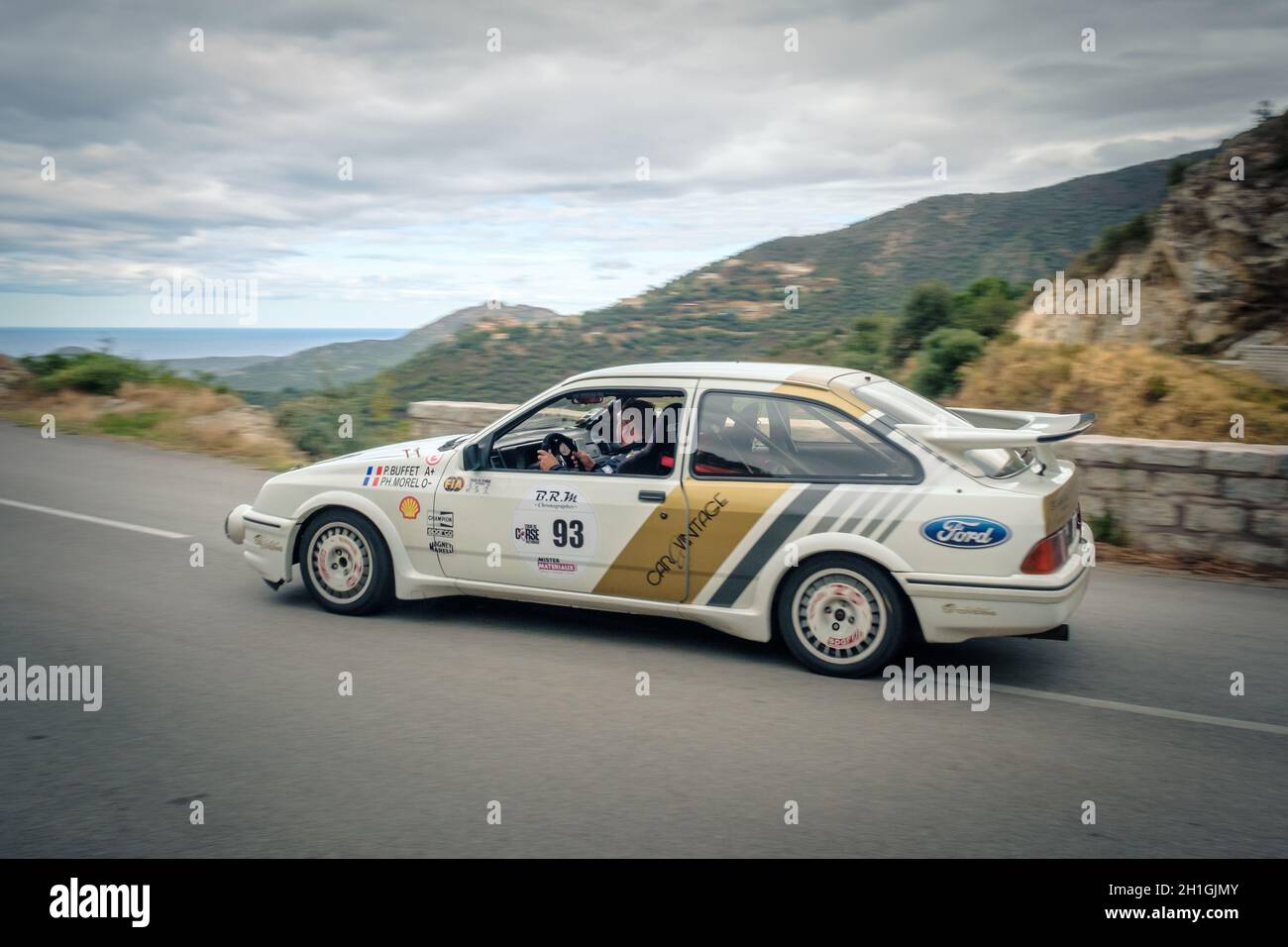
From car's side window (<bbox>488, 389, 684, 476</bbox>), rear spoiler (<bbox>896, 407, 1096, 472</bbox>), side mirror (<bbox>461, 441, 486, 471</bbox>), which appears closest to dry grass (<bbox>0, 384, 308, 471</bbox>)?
car's side window (<bbox>488, 389, 684, 476</bbox>)

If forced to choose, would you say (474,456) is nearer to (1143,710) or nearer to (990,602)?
(990,602)

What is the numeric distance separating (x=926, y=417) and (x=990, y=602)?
118cm

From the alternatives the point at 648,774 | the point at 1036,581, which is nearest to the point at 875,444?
the point at 1036,581

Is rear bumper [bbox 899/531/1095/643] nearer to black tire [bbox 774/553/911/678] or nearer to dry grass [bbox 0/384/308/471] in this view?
black tire [bbox 774/553/911/678]

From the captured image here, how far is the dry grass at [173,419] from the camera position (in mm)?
15109

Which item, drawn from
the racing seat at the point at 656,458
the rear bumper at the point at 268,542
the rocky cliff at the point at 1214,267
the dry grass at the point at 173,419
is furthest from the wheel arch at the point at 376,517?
the rocky cliff at the point at 1214,267

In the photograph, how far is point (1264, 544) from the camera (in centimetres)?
867

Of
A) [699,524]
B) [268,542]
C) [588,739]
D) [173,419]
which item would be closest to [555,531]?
[699,524]

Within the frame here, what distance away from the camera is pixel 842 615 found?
588cm

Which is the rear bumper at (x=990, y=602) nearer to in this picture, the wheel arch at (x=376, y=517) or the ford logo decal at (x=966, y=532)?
the ford logo decal at (x=966, y=532)

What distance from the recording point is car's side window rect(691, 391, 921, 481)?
591cm

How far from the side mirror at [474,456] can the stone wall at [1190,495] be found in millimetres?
5419

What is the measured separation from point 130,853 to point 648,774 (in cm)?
197

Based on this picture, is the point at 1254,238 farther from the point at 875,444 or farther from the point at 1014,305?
the point at 875,444
